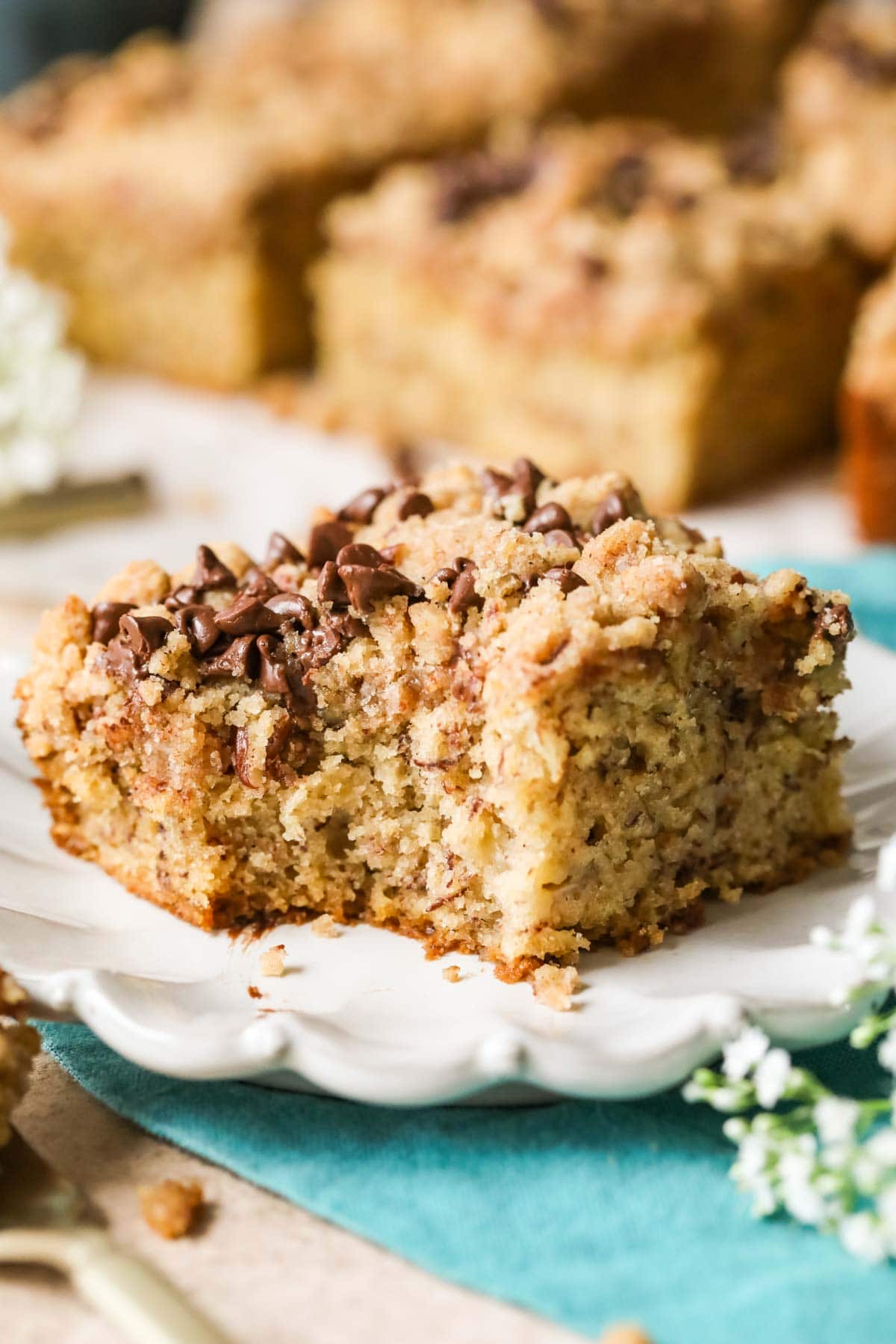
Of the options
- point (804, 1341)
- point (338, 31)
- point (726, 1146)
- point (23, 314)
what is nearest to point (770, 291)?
point (23, 314)

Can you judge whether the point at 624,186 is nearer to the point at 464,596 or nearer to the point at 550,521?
the point at 550,521

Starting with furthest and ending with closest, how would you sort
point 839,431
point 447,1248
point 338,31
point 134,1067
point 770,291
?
point 338,31 < point 839,431 < point 770,291 < point 134,1067 < point 447,1248

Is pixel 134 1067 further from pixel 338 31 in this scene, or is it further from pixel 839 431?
pixel 338 31

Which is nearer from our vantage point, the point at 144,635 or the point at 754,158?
the point at 144,635

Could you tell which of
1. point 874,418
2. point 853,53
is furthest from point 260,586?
point 853,53

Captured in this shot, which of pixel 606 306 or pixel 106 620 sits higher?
pixel 606 306

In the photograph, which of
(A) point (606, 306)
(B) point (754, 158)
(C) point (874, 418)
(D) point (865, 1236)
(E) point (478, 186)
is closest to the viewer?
→ (D) point (865, 1236)

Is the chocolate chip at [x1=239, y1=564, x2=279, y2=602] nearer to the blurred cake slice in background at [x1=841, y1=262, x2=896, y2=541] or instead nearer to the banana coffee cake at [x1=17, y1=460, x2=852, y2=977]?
the banana coffee cake at [x1=17, y1=460, x2=852, y2=977]
